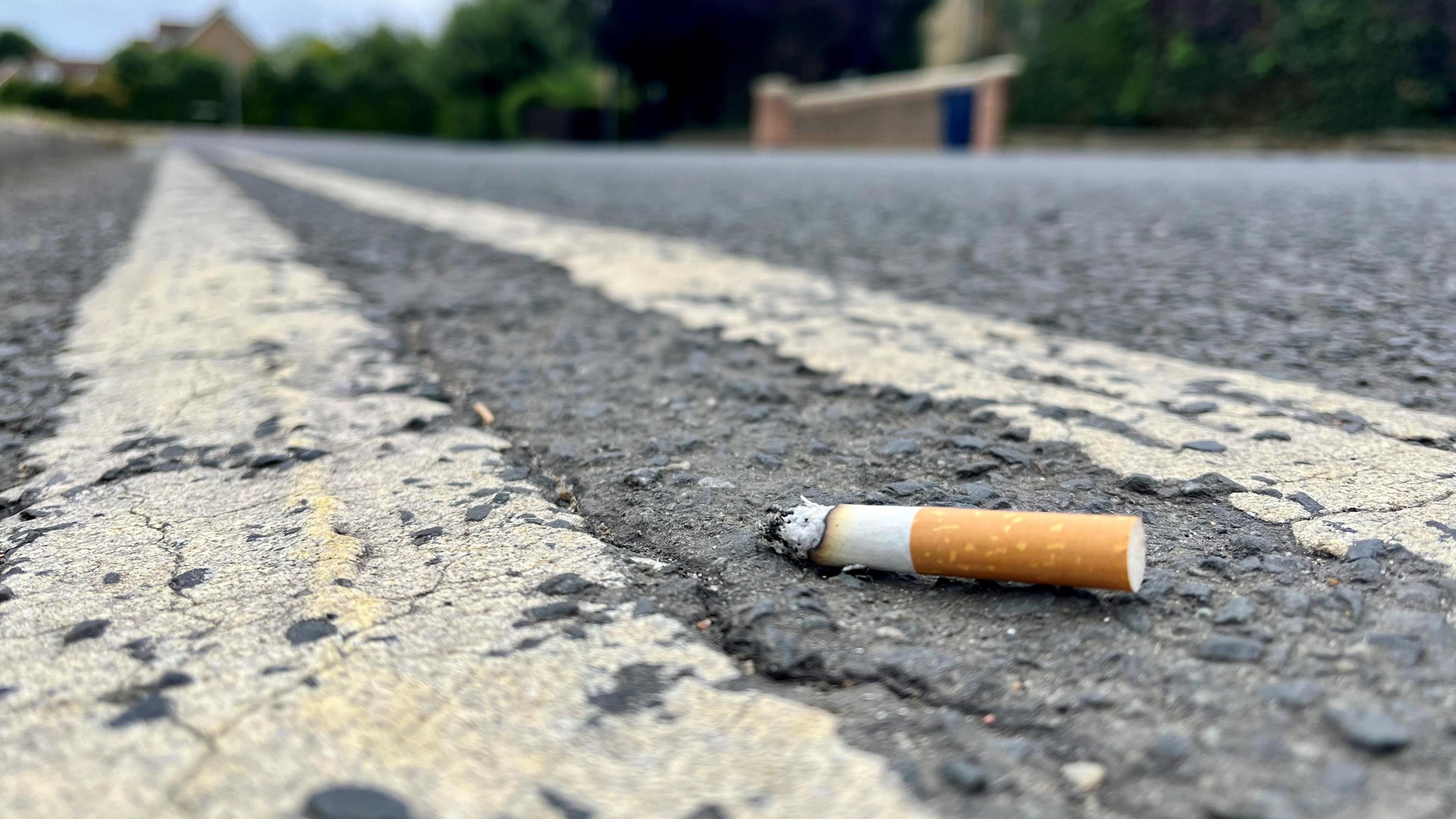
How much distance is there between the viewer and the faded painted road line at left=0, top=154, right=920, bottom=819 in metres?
0.72

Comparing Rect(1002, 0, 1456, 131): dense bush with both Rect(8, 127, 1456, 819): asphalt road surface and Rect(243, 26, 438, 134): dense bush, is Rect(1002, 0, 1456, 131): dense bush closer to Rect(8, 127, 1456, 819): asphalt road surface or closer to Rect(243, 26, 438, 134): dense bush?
Rect(8, 127, 1456, 819): asphalt road surface

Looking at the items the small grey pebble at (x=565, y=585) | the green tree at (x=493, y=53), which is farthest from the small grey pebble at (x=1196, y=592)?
the green tree at (x=493, y=53)

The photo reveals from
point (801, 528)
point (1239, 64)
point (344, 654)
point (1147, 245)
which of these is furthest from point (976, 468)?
point (1239, 64)

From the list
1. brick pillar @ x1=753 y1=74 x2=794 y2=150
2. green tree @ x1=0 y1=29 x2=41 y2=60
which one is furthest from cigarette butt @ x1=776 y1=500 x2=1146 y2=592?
green tree @ x1=0 y1=29 x2=41 y2=60

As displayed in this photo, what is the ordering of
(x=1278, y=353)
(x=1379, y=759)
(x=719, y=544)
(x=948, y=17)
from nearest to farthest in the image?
(x=1379, y=759) → (x=719, y=544) → (x=1278, y=353) → (x=948, y=17)

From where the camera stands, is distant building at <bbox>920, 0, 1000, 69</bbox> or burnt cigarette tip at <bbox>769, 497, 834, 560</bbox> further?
distant building at <bbox>920, 0, 1000, 69</bbox>

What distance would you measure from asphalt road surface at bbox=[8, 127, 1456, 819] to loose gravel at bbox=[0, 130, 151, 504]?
2cm

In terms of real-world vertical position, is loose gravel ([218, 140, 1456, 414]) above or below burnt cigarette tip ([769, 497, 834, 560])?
above

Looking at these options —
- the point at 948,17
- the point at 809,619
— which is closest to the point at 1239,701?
the point at 809,619

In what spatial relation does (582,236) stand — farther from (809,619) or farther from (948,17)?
(948,17)

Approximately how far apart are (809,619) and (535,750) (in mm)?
316

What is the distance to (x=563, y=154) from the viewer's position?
15031 millimetres

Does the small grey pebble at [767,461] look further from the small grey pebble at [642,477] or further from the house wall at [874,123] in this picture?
the house wall at [874,123]

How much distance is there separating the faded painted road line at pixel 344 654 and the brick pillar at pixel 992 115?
676 inches
